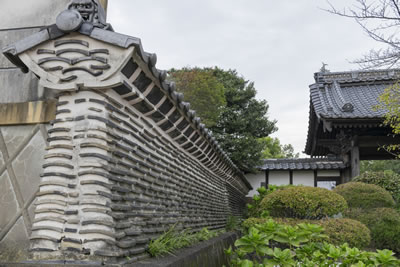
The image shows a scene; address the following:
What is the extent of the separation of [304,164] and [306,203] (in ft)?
35.8

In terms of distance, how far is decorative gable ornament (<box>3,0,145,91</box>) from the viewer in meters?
3.00

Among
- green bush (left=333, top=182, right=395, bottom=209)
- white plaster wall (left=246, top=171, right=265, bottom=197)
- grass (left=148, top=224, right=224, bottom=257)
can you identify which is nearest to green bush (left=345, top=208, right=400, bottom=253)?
green bush (left=333, top=182, right=395, bottom=209)

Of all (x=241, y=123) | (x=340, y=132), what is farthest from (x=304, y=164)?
(x=340, y=132)

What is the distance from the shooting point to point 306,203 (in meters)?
7.12

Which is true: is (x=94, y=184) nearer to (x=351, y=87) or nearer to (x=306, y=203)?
(x=306, y=203)

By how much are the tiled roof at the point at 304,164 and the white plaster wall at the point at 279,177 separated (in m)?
0.49

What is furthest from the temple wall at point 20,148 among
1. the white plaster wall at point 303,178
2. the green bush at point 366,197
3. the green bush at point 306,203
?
the white plaster wall at point 303,178

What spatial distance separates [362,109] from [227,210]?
250 inches

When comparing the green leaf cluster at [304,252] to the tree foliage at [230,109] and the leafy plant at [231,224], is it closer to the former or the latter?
the leafy plant at [231,224]

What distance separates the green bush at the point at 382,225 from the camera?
7.65 metres

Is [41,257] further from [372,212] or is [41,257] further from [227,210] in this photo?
[227,210]

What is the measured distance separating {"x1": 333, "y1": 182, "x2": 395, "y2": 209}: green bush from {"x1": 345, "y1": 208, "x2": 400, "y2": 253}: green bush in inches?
13.8

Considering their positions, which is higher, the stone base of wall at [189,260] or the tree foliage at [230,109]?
the tree foliage at [230,109]

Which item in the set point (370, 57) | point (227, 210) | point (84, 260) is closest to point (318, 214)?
point (370, 57)
